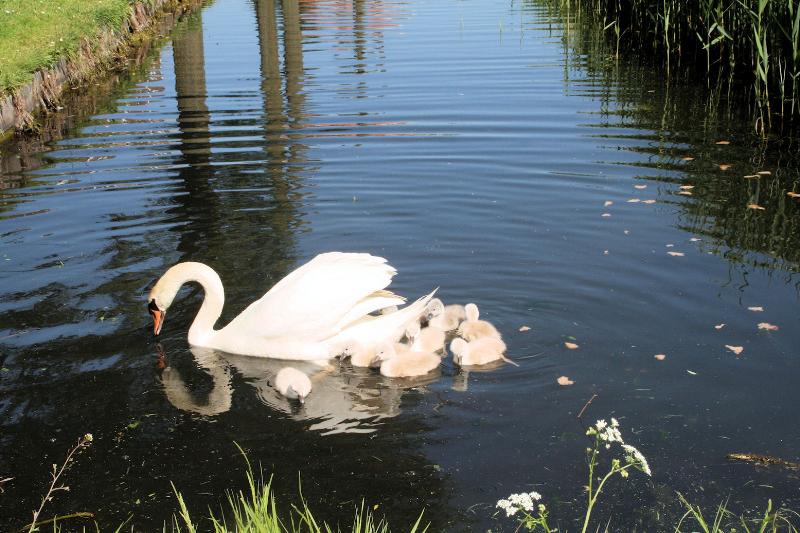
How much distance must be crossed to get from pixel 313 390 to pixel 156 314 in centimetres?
132

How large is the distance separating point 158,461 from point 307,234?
135 inches

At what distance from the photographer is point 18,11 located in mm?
14969

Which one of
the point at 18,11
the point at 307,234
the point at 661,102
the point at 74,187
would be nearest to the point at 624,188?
the point at 307,234

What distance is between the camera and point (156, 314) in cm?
631

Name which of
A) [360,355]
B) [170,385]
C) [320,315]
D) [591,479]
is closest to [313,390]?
[360,355]

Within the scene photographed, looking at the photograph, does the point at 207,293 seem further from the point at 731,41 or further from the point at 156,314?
the point at 731,41

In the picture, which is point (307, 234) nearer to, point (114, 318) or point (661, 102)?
point (114, 318)

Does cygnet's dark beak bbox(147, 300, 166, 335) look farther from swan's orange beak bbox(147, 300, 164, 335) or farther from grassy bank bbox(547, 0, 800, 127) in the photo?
grassy bank bbox(547, 0, 800, 127)

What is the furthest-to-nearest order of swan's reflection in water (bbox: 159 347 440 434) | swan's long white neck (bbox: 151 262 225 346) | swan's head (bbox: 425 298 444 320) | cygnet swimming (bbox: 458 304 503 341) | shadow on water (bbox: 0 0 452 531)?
swan's long white neck (bbox: 151 262 225 346), swan's head (bbox: 425 298 444 320), cygnet swimming (bbox: 458 304 503 341), swan's reflection in water (bbox: 159 347 440 434), shadow on water (bbox: 0 0 452 531)

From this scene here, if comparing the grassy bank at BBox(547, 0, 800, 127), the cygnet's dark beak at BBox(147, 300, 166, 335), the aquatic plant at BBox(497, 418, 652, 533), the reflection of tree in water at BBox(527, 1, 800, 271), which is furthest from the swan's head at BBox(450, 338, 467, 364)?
the grassy bank at BBox(547, 0, 800, 127)

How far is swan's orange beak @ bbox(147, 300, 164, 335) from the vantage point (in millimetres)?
6277

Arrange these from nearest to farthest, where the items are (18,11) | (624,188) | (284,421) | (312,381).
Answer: (284,421), (312,381), (624,188), (18,11)

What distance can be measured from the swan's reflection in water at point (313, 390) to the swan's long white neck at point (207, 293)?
0.13 metres

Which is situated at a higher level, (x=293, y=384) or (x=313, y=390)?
(x=293, y=384)
